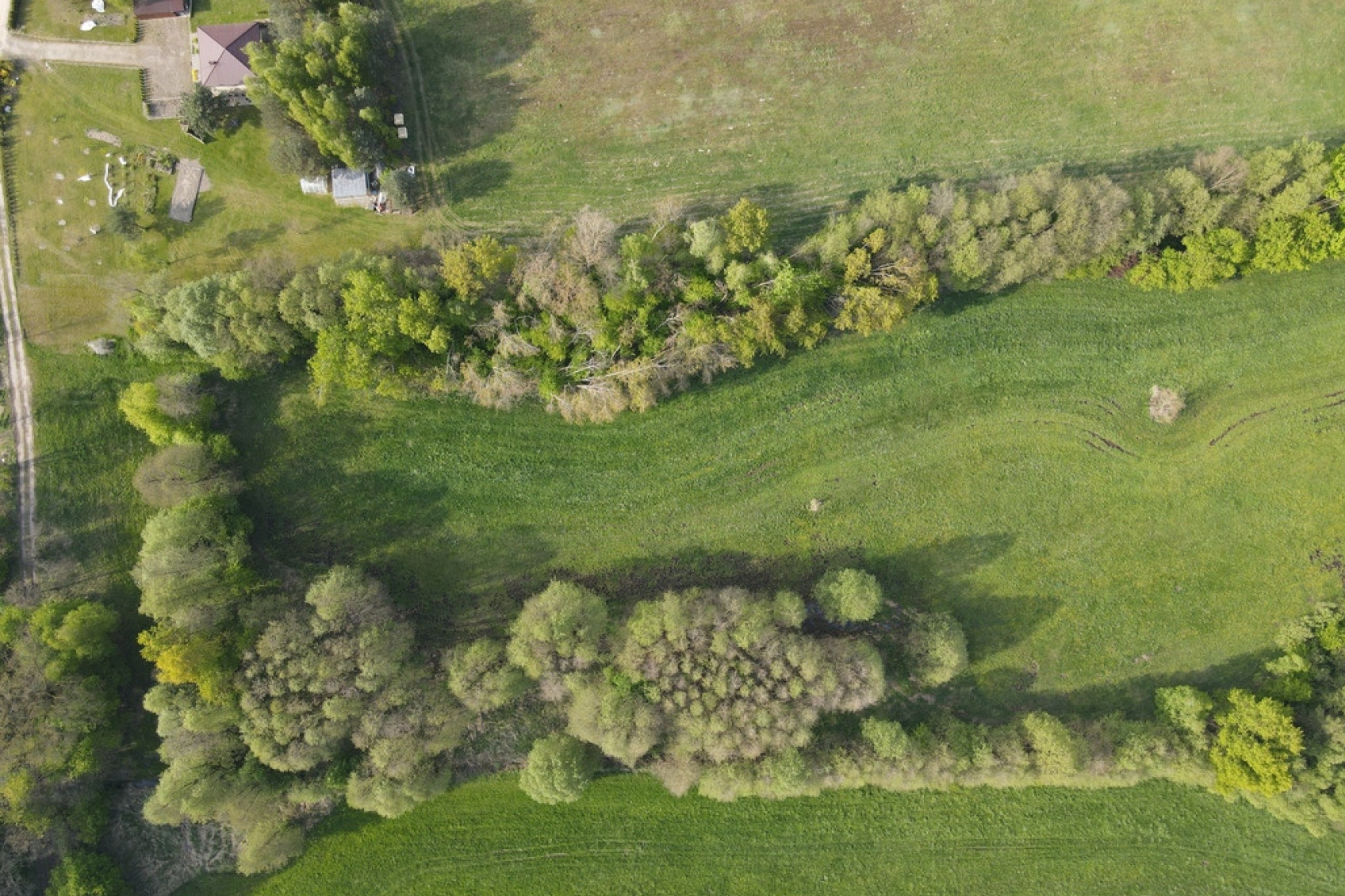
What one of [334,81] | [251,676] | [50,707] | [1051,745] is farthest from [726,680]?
[334,81]

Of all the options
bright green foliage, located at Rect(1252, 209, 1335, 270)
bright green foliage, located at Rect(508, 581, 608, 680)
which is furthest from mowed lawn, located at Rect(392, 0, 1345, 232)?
bright green foliage, located at Rect(508, 581, 608, 680)

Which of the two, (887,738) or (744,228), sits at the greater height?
(744,228)

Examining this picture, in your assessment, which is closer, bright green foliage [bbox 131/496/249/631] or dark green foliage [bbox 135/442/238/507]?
bright green foliage [bbox 131/496/249/631]

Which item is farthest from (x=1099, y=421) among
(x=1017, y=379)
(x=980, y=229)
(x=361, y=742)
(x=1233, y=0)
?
(x=361, y=742)

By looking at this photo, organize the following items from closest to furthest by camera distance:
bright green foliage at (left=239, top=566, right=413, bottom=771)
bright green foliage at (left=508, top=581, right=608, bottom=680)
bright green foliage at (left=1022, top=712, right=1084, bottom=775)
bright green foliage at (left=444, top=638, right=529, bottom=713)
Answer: bright green foliage at (left=239, top=566, right=413, bottom=771) < bright green foliage at (left=508, top=581, right=608, bottom=680) < bright green foliage at (left=444, top=638, right=529, bottom=713) < bright green foliage at (left=1022, top=712, right=1084, bottom=775)

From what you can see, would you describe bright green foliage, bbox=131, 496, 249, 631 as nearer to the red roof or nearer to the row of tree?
the row of tree

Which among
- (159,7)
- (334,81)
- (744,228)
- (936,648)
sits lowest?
(936,648)

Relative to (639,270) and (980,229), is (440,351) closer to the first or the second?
(639,270)

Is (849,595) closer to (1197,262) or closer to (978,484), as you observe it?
(978,484)
